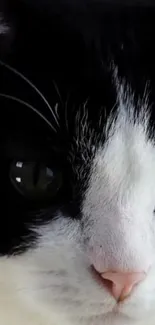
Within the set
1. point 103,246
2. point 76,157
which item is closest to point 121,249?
point 103,246

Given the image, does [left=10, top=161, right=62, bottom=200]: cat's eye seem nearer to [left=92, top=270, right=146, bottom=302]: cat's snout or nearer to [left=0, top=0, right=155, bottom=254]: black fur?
[left=0, top=0, right=155, bottom=254]: black fur

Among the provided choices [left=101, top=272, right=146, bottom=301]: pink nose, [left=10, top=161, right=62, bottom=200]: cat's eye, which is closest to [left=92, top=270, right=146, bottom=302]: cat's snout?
[left=101, top=272, right=146, bottom=301]: pink nose

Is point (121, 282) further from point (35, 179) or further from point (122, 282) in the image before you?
point (35, 179)

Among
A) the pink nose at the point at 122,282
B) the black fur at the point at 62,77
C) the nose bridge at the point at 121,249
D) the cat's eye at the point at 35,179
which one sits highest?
the black fur at the point at 62,77

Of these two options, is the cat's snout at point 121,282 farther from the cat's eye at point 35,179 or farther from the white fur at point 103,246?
the cat's eye at point 35,179

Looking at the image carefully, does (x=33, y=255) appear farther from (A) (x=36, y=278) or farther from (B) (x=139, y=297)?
(B) (x=139, y=297)

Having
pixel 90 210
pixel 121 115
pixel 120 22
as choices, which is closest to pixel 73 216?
pixel 90 210

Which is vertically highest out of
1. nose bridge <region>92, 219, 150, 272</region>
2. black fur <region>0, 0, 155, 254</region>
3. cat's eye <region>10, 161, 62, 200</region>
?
black fur <region>0, 0, 155, 254</region>

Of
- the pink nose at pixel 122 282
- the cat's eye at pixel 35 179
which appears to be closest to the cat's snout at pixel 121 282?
the pink nose at pixel 122 282
